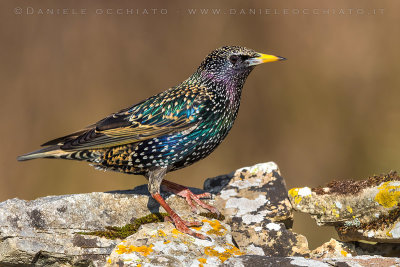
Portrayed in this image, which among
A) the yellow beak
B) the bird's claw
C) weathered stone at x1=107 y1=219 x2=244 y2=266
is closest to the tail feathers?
the bird's claw

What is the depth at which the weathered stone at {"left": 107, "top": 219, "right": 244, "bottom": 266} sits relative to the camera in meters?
5.20

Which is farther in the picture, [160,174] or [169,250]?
[160,174]

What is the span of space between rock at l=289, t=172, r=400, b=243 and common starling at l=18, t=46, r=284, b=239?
115 cm

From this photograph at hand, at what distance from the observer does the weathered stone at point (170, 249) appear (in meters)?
5.20

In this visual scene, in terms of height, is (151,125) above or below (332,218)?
above

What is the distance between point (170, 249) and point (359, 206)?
2291 mm

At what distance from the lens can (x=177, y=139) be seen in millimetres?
6621

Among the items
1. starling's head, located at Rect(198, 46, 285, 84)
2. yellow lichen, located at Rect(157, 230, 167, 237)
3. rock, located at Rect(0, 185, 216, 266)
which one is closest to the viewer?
yellow lichen, located at Rect(157, 230, 167, 237)

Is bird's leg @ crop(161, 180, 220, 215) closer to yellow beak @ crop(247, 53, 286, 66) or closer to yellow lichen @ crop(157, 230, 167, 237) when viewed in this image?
yellow lichen @ crop(157, 230, 167, 237)

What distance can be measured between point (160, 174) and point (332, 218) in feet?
6.56

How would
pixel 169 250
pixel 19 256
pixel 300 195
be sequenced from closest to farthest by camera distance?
pixel 169 250
pixel 19 256
pixel 300 195

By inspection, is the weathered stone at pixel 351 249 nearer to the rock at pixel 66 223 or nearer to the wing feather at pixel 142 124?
the rock at pixel 66 223

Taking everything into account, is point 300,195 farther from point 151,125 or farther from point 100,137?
point 100,137

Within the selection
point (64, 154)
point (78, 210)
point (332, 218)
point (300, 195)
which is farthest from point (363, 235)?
point (64, 154)
